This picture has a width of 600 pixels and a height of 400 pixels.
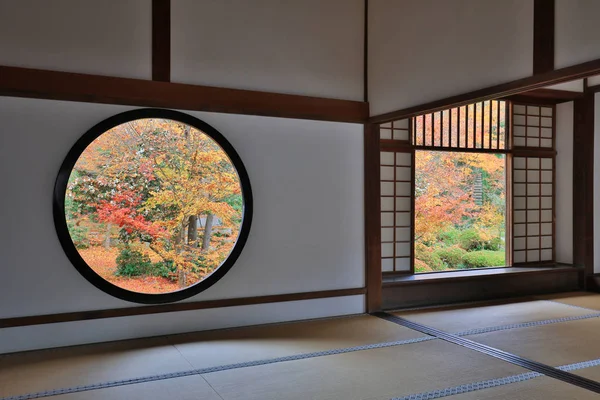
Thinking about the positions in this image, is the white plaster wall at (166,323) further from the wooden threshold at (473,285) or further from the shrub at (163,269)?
the shrub at (163,269)

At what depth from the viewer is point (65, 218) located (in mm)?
3982

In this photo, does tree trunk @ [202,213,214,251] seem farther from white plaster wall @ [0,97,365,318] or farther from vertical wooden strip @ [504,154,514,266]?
vertical wooden strip @ [504,154,514,266]

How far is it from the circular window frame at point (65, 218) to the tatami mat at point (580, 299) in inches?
156

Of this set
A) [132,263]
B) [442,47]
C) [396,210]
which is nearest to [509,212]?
[396,210]

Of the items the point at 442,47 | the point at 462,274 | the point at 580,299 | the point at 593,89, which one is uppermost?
the point at 593,89

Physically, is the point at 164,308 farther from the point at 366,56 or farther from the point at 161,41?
the point at 366,56

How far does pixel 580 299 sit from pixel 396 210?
247cm

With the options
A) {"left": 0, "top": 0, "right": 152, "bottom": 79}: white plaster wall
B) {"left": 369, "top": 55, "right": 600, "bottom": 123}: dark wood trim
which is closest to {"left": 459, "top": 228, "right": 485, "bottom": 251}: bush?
{"left": 369, "top": 55, "right": 600, "bottom": 123}: dark wood trim

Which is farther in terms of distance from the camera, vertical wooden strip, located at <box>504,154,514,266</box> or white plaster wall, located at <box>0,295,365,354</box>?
vertical wooden strip, located at <box>504,154,514,266</box>

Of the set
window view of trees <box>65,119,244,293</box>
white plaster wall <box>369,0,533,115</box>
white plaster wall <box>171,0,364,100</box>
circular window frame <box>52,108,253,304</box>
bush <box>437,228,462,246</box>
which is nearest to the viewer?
white plaster wall <box>369,0,533,115</box>

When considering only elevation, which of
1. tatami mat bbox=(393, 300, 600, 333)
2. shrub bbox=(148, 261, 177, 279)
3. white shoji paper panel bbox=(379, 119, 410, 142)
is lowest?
shrub bbox=(148, 261, 177, 279)

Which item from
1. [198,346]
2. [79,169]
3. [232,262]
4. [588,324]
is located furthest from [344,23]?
[79,169]

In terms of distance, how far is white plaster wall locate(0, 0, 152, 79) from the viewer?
3895mm

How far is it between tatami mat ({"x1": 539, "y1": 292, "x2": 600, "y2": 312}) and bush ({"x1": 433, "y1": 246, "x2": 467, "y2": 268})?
4.56m
